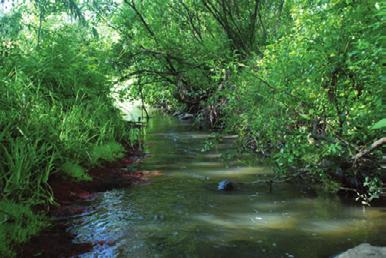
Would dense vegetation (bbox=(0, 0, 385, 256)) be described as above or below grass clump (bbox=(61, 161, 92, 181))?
above

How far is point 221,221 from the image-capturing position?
18.9ft

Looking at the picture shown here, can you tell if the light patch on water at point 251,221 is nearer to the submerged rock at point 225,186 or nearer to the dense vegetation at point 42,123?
the submerged rock at point 225,186

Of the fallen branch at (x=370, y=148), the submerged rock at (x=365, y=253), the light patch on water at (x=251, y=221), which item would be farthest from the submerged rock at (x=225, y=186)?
the submerged rock at (x=365, y=253)

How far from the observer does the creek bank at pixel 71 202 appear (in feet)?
15.3

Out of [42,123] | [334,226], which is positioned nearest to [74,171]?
[42,123]

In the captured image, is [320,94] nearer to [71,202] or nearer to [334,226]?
[334,226]

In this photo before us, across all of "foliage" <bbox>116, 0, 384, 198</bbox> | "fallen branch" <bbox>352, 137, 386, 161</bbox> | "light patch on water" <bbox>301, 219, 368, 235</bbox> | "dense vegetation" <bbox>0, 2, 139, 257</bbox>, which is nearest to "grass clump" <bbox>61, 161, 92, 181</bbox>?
"dense vegetation" <bbox>0, 2, 139, 257</bbox>

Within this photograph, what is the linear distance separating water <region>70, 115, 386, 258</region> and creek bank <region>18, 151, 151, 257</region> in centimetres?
17

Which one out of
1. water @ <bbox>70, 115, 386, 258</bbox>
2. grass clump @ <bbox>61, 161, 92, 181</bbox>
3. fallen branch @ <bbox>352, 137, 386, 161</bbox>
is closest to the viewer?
water @ <bbox>70, 115, 386, 258</bbox>

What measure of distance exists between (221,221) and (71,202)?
230cm

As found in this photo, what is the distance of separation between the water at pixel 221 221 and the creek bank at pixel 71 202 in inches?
6.8

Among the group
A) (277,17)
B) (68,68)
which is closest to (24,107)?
(68,68)

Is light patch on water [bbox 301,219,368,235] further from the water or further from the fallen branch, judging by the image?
the fallen branch

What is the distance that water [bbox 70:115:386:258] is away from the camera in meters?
4.85
